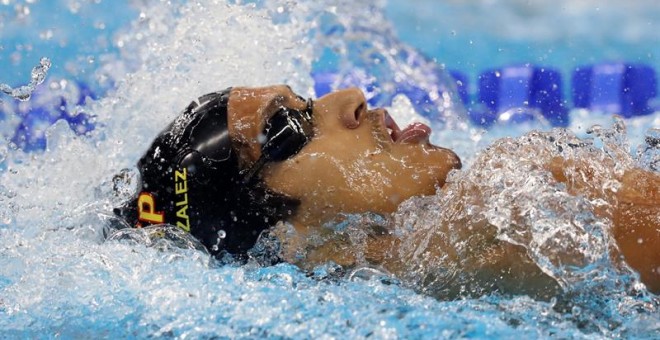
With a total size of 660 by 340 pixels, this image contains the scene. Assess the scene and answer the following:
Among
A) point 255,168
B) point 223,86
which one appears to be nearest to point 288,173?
point 255,168

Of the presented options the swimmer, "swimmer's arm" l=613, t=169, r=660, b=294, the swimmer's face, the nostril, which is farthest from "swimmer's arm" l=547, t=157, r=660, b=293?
the nostril

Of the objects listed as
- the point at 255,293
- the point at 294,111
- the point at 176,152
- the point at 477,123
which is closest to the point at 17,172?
the point at 176,152

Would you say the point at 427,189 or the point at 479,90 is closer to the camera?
the point at 427,189

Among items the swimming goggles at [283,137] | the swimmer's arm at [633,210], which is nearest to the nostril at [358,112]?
the swimming goggles at [283,137]

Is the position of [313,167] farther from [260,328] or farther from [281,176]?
[260,328]

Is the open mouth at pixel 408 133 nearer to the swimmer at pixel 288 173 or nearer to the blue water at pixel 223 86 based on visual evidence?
the swimmer at pixel 288 173

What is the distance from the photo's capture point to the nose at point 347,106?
1837mm

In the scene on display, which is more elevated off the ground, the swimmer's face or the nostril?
the nostril

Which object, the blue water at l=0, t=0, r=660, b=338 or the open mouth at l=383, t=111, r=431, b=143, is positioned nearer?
the blue water at l=0, t=0, r=660, b=338

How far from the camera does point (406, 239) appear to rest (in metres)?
1.74

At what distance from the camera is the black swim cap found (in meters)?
1.81

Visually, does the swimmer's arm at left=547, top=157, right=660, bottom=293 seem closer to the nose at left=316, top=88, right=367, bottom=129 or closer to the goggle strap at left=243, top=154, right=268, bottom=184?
the nose at left=316, top=88, right=367, bottom=129

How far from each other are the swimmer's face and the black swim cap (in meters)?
0.04

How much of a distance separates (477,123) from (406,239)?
2.27 m
